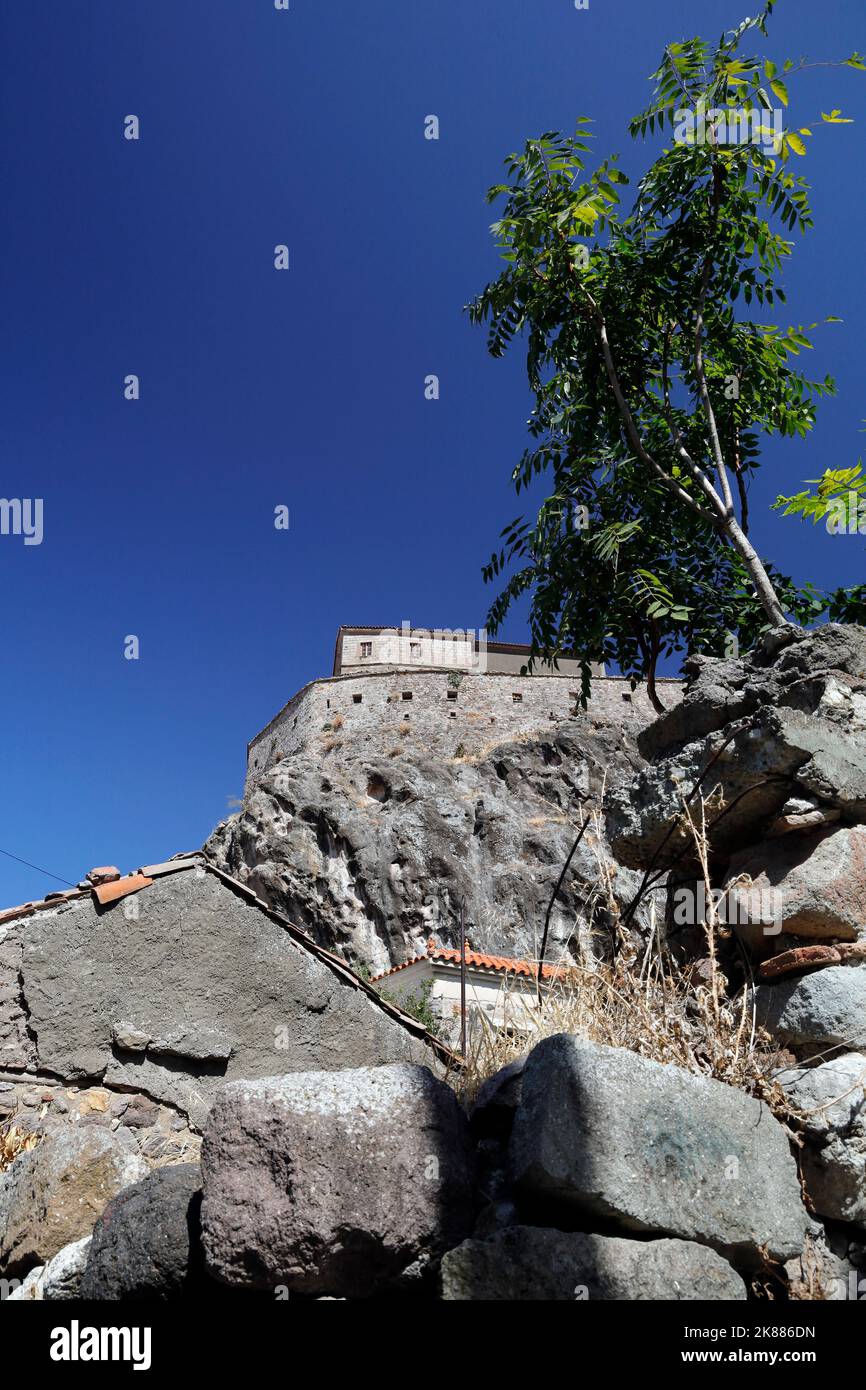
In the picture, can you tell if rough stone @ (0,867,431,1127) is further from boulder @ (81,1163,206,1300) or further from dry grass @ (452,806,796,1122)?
boulder @ (81,1163,206,1300)

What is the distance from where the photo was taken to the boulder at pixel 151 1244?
7.98 feet

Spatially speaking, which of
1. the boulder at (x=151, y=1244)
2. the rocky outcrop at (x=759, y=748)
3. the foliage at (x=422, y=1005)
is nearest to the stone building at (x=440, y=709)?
the foliage at (x=422, y=1005)

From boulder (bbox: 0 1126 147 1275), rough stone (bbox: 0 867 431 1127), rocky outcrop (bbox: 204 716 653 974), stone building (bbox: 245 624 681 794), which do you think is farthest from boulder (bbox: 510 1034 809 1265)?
stone building (bbox: 245 624 681 794)

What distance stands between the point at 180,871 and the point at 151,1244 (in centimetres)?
195

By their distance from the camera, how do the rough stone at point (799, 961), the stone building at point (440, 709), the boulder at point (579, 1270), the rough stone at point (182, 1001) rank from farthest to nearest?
the stone building at point (440, 709) → the rough stone at point (182, 1001) → the rough stone at point (799, 961) → the boulder at point (579, 1270)

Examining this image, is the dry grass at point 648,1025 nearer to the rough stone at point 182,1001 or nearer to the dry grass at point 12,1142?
the rough stone at point 182,1001

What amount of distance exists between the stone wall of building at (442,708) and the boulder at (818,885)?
3026cm

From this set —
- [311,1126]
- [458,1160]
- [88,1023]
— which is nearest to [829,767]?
[458,1160]

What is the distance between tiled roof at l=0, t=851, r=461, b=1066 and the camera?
13.5 ft

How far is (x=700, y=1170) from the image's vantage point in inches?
88.0

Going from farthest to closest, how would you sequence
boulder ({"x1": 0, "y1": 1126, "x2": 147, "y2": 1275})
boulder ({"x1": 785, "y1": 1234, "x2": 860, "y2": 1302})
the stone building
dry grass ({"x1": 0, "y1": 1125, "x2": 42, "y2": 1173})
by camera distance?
the stone building < dry grass ({"x1": 0, "y1": 1125, "x2": 42, "y2": 1173}) < boulder ({"x1": 0, "y1": 1126, "x2": 147, "y2": 1275}) < boulder ({"x1": 785, "y1": 1234, "x2": 860, "y2": 1302})

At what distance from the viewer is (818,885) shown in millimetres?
2947

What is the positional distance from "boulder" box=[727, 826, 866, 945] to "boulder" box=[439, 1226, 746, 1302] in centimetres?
120
